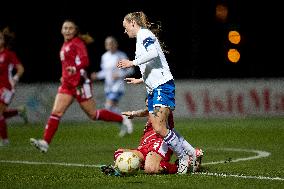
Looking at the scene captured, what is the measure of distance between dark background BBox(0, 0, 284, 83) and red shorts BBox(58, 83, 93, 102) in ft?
64.2

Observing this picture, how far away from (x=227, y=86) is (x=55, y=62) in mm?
10843

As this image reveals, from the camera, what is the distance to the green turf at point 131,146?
1020 centimetres

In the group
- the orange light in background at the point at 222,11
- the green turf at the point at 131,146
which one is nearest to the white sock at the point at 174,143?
the green turf at the point at 131,146

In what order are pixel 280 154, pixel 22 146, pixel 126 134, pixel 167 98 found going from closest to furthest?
pixel 167 98
pixel 280 154
pixel 22 146
pixel 126 134

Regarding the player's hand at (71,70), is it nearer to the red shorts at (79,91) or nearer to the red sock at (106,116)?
the red shorts at (79,91)

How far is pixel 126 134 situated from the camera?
66.6 feet

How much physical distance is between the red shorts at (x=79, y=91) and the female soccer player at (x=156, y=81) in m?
4.69

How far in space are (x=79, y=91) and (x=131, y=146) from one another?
5.03ft

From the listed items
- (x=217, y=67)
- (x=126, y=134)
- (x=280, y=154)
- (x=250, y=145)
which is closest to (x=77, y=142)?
(x=126, y=134)

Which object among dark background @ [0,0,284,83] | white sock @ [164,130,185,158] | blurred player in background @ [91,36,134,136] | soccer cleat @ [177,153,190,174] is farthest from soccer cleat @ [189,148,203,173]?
dark background @ [0,0,284,83]

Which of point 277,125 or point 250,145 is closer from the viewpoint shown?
point 250,145

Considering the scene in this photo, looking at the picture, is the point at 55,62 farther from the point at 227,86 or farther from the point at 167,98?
the point at 167,98

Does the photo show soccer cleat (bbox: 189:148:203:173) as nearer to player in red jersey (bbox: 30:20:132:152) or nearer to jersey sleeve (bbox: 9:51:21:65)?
Result: player in red jersey (bbox: 30:20:132:152)

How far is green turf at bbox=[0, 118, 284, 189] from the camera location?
33.4 ft
